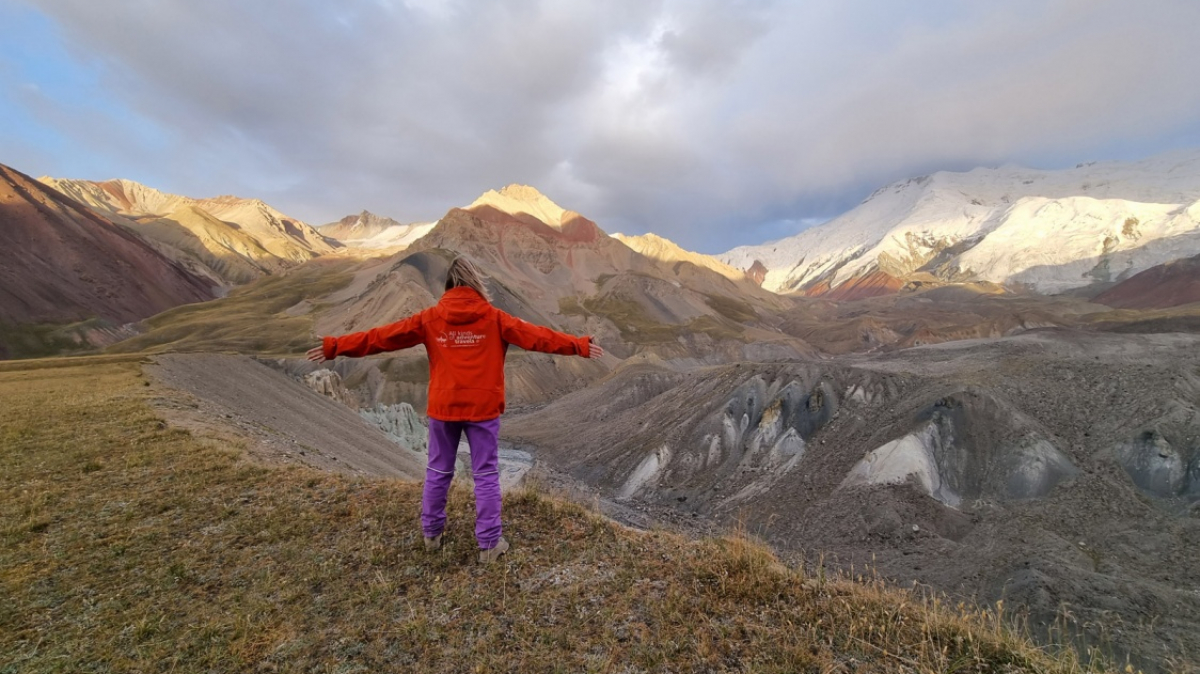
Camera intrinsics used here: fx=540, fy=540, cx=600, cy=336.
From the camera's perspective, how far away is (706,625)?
4238mm

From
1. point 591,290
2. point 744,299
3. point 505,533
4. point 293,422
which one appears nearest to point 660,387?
point 293,422

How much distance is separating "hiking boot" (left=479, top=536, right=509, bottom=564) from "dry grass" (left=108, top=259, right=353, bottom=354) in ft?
218

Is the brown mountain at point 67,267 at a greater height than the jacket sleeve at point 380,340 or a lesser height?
greater

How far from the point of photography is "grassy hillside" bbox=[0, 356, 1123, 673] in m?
3.87

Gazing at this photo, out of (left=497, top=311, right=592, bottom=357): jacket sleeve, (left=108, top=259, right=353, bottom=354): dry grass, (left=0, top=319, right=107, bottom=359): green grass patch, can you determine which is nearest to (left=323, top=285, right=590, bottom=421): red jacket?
(left=497, top=311, right=592, bottom=357): jacket sleeve

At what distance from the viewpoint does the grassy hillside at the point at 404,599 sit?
3.87m

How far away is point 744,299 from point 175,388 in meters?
184

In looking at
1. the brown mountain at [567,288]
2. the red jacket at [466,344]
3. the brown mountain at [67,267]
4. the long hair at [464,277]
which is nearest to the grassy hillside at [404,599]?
the red jacket at [466,344]

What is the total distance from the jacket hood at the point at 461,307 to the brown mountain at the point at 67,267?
315 ft

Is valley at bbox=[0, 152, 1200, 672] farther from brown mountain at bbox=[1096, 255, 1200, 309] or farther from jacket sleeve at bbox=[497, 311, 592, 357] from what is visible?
brown mountain at bbox=[1096, 255, 1200, 309]

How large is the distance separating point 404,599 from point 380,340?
2.57m

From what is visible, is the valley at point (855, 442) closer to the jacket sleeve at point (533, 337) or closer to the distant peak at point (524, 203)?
the jacket sleeve at point (533, 337)

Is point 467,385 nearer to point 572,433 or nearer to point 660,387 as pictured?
point 572,433

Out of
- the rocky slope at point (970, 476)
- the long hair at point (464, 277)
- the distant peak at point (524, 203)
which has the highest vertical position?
the distant peak at point (524, 203)
